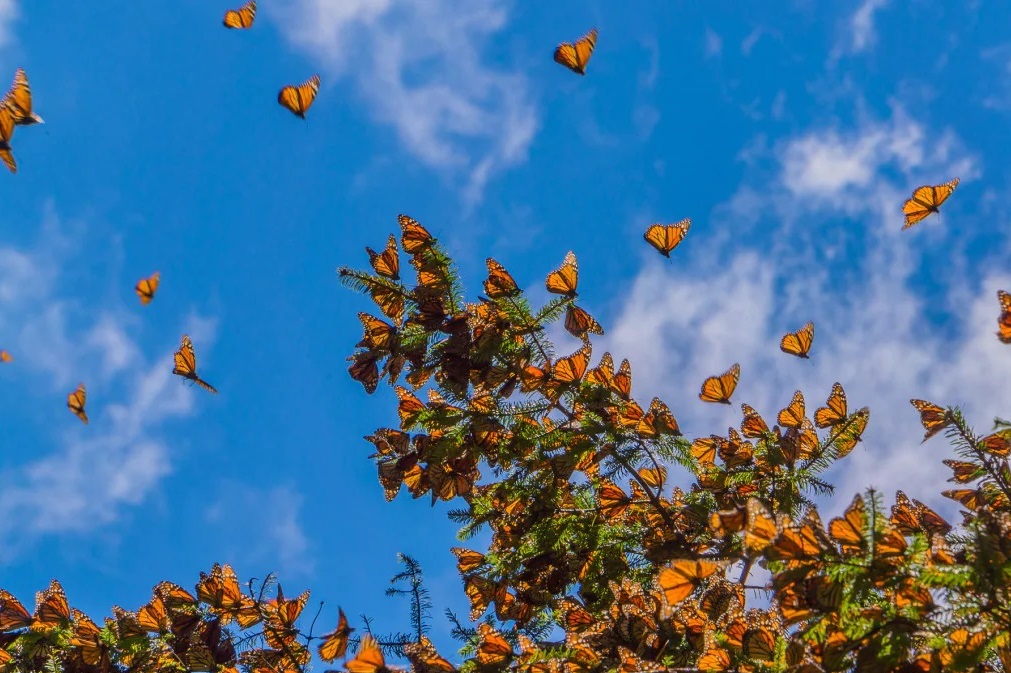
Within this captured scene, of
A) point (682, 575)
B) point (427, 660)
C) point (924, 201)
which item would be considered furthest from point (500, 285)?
point (924, 201)

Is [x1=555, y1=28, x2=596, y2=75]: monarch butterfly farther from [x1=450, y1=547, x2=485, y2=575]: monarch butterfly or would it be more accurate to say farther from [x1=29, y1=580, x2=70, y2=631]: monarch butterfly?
[x1=29, y1=580, x2=70, y2=631]: monarch butterfly

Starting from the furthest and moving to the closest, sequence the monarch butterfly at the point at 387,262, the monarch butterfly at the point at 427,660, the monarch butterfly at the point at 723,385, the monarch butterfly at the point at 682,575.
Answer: the monarch butterfly at the point at 723,385 → the monarch butterfly at the point at 387,262 → the monarch butterfly at the point at 427,660 → the monarch butterfly at the point at 682,575

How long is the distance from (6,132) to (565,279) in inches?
121

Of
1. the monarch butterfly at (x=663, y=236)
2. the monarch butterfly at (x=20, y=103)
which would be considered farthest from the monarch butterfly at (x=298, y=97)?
the monarch butterfly at (x=663, y=236)

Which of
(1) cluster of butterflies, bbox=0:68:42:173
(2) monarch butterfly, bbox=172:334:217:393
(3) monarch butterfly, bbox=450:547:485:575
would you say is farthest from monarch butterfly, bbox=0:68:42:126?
(3) monarch butterfly, bbox=450:547:485:575

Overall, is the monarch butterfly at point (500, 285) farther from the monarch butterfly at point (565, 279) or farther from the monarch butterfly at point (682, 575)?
the monarch butterfly at point (682, 575)

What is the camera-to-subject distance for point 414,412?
3.01m

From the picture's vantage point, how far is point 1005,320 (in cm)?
243

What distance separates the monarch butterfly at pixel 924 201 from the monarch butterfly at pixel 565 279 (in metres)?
2.25

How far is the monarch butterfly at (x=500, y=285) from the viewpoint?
272 centimetres

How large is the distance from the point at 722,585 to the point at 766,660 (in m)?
0.35

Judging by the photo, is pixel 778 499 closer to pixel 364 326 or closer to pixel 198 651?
pixel 364 326

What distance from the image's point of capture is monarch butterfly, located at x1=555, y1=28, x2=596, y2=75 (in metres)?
4.50

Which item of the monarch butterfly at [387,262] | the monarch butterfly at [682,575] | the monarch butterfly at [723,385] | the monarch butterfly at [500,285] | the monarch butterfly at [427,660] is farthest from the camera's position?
the monarch butterfly at [723,385]
